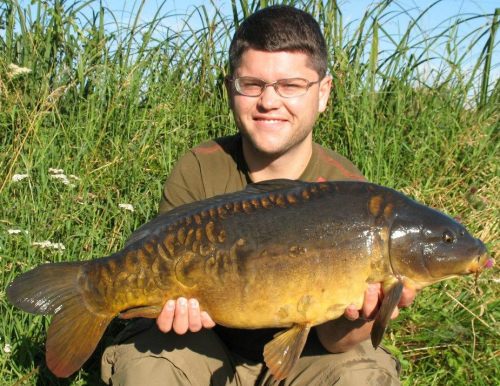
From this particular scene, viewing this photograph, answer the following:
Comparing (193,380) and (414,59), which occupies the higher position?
(414,59)

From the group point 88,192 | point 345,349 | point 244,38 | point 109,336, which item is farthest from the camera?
point 88,192

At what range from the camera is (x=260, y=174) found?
268 cm

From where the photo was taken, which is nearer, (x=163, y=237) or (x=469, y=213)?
(x=163, y=237)

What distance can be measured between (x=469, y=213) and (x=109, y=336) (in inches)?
73.3

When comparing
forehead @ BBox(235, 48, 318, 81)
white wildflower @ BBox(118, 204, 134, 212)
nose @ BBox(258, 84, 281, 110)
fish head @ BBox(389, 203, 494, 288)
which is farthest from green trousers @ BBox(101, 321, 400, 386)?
forehead @ BBox(235, 48, 318, 81)

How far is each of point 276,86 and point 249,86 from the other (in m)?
0.10

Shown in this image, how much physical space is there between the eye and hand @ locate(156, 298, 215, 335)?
2.37 feet

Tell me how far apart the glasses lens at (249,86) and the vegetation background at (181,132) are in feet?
2.68

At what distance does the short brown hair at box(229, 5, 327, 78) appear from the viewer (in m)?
2.58

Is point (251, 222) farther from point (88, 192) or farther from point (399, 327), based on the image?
point (88, 192)

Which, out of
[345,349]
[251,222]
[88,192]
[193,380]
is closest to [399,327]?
[345,349]

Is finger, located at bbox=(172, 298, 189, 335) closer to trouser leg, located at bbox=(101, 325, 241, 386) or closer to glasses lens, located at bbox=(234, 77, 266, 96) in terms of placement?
trouser leg, located at bbox=(101, 325, 241, 386)

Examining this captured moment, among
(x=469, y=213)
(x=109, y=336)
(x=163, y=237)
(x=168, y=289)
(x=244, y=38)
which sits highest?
(x=244, y=38)

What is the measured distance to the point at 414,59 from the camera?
412 cm
